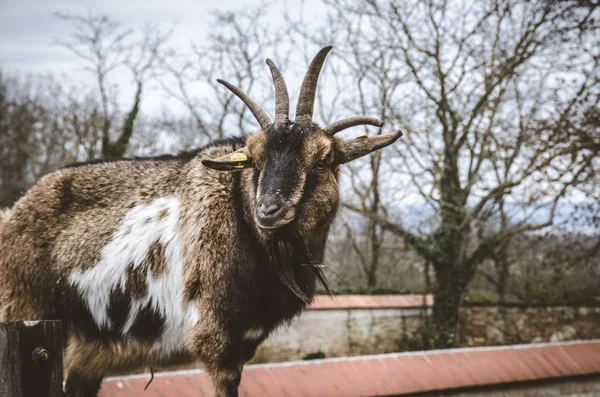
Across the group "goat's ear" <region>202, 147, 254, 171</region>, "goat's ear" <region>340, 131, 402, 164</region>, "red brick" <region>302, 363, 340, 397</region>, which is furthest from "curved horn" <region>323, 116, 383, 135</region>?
"red brick" <region>302, 363, 340, 397</region>

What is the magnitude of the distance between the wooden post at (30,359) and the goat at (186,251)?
170 centimetres

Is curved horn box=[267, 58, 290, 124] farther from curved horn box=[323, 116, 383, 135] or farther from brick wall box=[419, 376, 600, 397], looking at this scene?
brick wall box=[419, 376, 600, 397]

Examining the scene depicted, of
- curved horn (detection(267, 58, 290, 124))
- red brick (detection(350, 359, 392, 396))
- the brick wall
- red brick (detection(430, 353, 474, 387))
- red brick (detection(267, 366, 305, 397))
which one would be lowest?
the brick wall

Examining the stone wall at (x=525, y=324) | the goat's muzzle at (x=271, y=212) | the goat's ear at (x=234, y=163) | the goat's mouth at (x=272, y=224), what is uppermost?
the goat's ear at (x=234, y=163)

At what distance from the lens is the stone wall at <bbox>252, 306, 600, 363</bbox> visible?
13.7 metres

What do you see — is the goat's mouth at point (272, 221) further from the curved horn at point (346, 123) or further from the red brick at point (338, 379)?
the red brick at point (338, 379)

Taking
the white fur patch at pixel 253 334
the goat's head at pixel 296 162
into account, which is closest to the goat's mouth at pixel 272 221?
the goat's head at pixel 296 162

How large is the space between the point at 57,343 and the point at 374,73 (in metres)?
14.8

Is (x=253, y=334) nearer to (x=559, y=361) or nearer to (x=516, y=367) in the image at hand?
(x=516, y=367)

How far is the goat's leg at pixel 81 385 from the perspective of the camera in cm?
466

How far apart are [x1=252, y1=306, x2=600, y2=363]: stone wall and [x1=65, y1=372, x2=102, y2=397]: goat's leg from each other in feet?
26.8

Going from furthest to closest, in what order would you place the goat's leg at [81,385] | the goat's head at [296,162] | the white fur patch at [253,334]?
the goat's leg at [81,385]
the white fur patch at [253,334]
the goat's head at [296,162]

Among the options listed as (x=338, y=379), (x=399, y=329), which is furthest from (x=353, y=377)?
(x=399, y=329)

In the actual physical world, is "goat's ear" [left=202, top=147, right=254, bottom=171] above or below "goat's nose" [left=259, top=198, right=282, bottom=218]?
above
